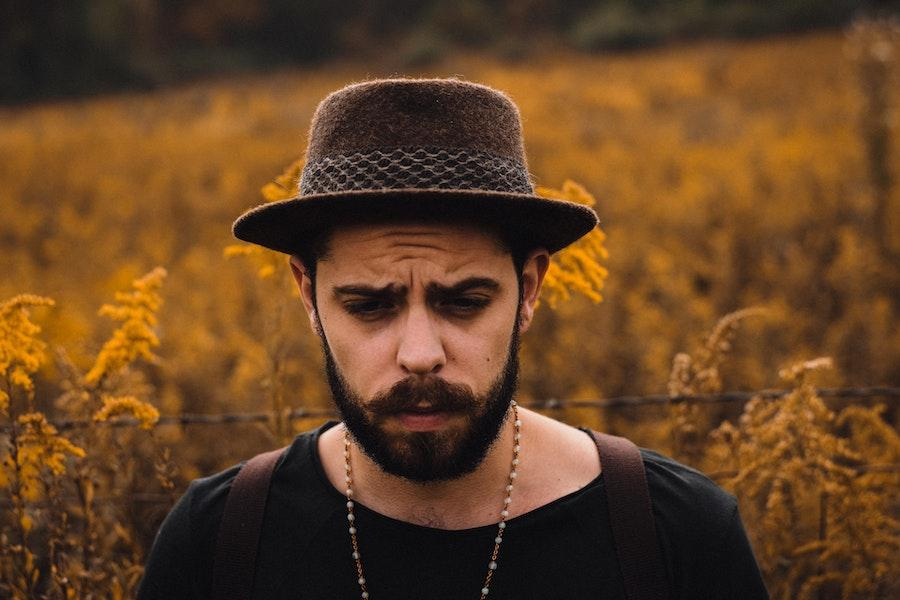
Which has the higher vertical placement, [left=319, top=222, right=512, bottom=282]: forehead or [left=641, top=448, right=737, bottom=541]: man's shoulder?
[left=319, top=222, right=512, bottom=282]: forehead

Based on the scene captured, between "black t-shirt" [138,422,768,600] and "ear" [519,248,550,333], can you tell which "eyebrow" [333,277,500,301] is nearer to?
"ear" [519,248,550,333]

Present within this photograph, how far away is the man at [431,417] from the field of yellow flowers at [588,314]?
565 mm

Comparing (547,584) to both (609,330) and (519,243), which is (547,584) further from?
(609,330)

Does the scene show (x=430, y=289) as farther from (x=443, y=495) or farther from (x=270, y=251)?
(x=270, y=251)

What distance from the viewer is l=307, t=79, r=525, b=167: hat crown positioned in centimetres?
145

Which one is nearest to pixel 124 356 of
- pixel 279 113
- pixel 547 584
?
pixel 547 584

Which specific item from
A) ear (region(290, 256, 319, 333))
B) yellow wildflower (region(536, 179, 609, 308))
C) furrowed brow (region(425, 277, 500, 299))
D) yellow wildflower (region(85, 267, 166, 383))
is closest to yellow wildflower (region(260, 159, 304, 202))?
yellow wildflower (region(85, 267, 166, 383))

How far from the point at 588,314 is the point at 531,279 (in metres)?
3.94

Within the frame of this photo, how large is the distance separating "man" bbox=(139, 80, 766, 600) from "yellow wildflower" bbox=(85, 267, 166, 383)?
65 cm

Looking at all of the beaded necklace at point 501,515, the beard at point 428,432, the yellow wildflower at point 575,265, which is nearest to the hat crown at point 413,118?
the beard at point 428,432

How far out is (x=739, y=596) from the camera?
4.99 feet

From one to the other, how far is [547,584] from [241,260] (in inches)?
263

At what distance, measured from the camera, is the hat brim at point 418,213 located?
53.9 inches

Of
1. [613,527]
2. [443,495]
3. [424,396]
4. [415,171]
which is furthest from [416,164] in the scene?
[613,527]
